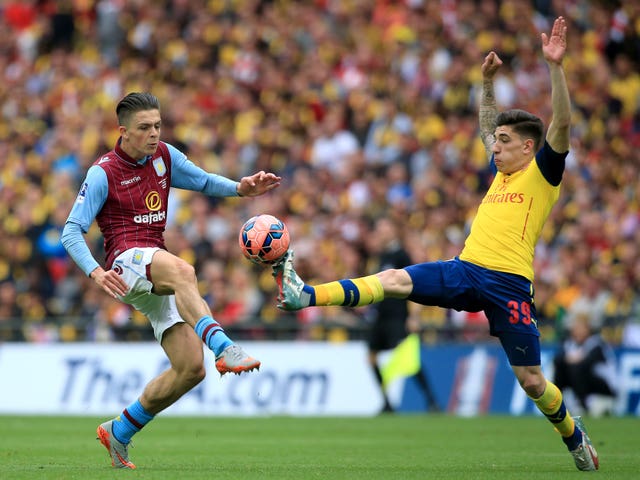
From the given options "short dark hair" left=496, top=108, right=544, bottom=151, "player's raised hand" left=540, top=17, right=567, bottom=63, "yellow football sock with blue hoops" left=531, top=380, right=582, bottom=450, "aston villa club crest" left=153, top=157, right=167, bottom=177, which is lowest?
"yellow football sock with blue hoops" left=531, top=380, right=582, bottom=450

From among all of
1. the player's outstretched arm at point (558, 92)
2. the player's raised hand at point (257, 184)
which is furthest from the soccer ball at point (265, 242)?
the player's outstretched arm at point (558, 92)

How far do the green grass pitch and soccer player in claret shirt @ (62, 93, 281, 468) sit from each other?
55cm

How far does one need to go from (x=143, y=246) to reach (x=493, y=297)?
2558 millimetres

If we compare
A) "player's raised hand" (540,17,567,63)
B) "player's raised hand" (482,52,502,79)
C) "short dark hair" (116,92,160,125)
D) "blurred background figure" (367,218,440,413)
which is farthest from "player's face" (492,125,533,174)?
"blurred background figure" (367,218,440,413)

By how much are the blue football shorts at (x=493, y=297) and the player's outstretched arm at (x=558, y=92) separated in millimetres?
1069

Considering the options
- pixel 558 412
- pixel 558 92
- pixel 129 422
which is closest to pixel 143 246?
pixel 129 422

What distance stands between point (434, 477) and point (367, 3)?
16.4m

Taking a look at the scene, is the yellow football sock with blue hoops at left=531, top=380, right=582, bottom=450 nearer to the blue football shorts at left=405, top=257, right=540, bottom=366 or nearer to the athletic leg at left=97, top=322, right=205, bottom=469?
the blue football shorts at left=405, top=257, right=540, bottom=366

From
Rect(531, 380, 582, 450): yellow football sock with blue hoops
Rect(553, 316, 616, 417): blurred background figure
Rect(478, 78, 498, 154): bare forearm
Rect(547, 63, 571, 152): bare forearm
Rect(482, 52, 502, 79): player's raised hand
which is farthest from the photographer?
Rect(553, 316, 616, 417): blurred background figure

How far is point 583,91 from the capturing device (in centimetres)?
2052

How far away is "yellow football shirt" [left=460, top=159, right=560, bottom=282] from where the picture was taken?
346 inches

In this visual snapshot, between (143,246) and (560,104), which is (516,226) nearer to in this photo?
(560,104)

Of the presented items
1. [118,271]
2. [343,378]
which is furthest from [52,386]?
[118,271]

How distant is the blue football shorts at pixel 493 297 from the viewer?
8633 mm
